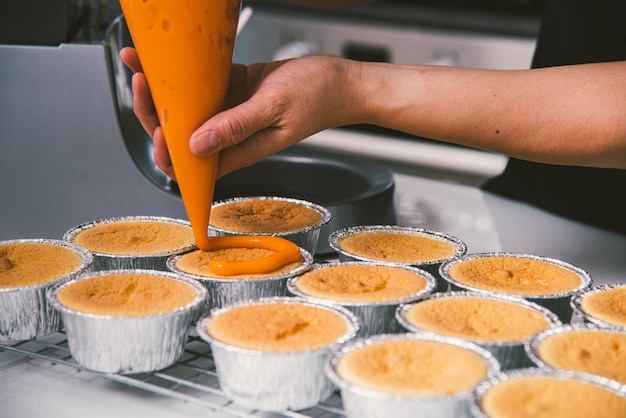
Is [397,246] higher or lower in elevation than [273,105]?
lower

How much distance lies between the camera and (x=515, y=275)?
4.86 feet

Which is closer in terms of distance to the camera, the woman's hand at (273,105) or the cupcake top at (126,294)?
the cupcake top at (126,294)

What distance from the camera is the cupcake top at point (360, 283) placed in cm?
135

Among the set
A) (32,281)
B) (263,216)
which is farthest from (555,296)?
(32,281)

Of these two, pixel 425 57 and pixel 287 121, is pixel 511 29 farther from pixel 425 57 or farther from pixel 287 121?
pixel 287 121

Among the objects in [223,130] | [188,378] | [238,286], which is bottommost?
[188,378]

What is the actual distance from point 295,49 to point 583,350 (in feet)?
7.78

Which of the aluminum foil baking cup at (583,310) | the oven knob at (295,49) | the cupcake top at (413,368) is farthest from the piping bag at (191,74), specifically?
the oven knob at (295,49)

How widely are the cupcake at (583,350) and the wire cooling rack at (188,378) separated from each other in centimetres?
28

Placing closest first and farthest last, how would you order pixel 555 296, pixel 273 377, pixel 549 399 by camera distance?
pixel 549 399 → pixel 273 377 → pixel 555 296

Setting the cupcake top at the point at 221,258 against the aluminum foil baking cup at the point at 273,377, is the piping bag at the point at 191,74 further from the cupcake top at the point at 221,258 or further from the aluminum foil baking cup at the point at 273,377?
the aluminum foil baking cup at the point at 273,377

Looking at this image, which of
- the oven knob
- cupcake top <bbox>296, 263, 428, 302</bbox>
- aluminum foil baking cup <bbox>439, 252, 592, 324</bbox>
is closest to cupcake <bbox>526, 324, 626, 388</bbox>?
aluminum foil baking cup <bbox>439, 252, 592, 324</bbox>

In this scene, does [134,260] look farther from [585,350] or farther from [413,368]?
[585,350]

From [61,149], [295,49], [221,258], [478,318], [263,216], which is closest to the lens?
[478,318]
